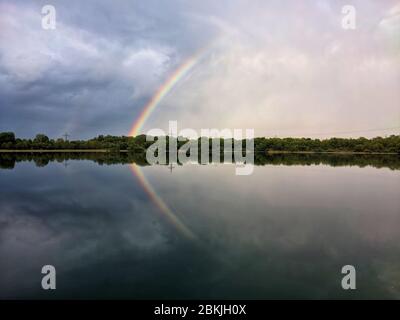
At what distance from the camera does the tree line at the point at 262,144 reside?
7488 centimetres

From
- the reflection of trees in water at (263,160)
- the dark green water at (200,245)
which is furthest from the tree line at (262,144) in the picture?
the dark green water at (200,245)

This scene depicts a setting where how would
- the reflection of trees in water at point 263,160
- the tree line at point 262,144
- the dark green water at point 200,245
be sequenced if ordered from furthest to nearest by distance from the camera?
the tree line at point 262,144 < the reflection of trees in water at point 263,160 < the dark green water at point 200,245

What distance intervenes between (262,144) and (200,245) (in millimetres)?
82443

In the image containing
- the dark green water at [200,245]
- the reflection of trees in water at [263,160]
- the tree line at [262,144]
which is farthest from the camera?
the tree line at [262,144]

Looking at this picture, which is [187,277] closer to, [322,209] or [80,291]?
[80,291]

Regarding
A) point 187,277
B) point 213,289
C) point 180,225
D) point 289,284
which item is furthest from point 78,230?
point 289,284

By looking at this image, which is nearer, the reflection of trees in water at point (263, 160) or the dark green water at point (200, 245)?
the dark green water at point (200, 245)

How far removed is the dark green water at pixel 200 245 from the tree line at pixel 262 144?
62197mm

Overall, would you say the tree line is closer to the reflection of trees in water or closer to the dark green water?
the reflection of trees in water

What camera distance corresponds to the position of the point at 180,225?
9.63m

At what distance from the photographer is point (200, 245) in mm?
7773

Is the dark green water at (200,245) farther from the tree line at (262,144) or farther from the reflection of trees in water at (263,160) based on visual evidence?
the tree line at (262,144)

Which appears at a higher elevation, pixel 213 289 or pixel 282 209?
pixel 282 209
